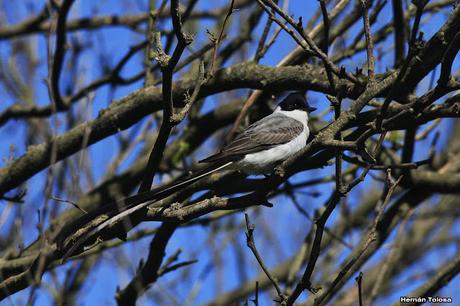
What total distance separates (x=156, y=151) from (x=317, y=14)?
3.57 m

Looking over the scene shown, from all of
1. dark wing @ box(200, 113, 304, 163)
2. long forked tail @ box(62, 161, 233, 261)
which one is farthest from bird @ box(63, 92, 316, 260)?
long forked tail @ box(62, 161, 233, 261)

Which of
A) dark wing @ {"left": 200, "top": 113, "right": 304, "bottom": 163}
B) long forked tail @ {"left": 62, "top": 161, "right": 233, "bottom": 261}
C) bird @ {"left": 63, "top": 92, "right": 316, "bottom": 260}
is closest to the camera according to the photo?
long forked tail @ {"left": 62, "top": 161, "right": 233, "bottom": 261}

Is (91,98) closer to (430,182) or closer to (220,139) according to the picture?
(430,182)

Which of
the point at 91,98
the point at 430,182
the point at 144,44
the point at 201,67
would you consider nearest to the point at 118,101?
the point at 91,98

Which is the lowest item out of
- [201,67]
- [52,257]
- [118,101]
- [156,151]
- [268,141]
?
[52,257]

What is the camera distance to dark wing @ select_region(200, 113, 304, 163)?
5438 millimetres

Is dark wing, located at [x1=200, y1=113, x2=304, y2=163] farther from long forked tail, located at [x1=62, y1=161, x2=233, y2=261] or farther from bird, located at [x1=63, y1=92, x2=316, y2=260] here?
long forked tail, located at [x1=62, y1=161, x2=233, y2=261]

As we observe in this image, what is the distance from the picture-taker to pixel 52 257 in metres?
3.92

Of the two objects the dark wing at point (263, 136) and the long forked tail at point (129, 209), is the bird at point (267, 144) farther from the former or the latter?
the long forked tail at point (129, 209)

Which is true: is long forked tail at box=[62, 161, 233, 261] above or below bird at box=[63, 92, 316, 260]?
below

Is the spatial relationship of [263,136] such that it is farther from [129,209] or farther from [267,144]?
[129,209]

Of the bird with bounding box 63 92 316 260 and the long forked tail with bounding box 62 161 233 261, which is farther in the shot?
the bird with bounding box 63 92 316 260

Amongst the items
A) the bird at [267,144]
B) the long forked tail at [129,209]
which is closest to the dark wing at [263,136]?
the bird at [267,144]

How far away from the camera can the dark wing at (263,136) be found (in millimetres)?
5438
